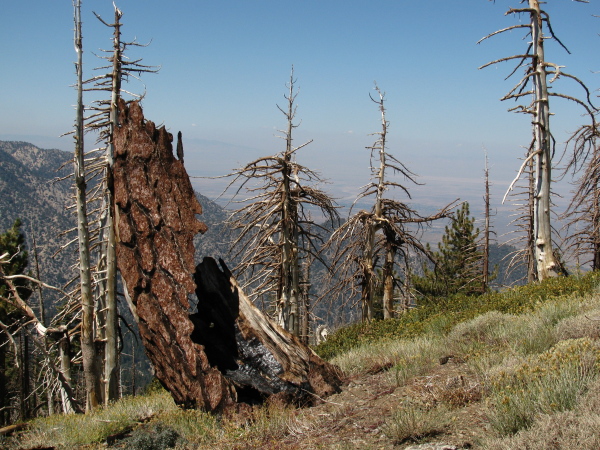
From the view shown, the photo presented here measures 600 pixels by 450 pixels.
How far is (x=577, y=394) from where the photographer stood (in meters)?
3.77

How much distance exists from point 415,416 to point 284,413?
6.04 ft

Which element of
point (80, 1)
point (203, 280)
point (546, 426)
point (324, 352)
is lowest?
point (324, 352)

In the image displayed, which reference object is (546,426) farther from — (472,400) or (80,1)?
(80,1)

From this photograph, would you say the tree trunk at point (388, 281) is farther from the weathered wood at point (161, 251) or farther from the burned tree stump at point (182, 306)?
the weathered wood at point (161, 251)

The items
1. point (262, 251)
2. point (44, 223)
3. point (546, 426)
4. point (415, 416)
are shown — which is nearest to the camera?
point (546, 426)

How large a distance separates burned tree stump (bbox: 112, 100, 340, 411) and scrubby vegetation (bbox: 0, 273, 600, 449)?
0.38 m

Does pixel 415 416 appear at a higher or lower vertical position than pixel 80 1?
lower

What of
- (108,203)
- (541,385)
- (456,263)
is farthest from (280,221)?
(456,263)

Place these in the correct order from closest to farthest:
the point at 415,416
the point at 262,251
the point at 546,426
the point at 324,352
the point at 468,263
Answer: the point at 546,426 < the point at 415,416 < the point at 324,352 < the point at 262,251 < the point at 468,263

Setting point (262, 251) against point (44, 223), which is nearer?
point (262, 251)

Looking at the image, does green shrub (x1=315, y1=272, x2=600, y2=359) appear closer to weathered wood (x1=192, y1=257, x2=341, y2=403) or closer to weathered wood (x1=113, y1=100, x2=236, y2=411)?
weathered wood (x1=192, y1=257, x2=341, y2=403)

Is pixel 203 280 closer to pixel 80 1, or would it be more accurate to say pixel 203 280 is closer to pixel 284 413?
pixel 284 413

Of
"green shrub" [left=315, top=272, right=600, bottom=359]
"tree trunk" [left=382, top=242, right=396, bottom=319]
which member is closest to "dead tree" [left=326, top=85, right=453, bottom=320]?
"tree trunk" [left=382, top=242, right=396, bottom=319]

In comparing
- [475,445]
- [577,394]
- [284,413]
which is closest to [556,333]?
[577,394]
